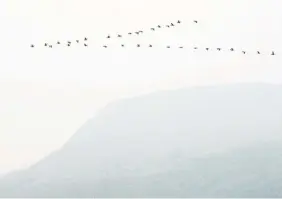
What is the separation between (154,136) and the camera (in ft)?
8.96

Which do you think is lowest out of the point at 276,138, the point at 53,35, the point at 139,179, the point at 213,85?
the point at 139,179

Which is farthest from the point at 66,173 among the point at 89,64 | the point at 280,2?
the point at 280,2

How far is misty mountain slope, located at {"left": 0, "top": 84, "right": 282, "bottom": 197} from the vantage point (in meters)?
2.69

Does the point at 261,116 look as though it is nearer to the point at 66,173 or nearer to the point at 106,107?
the point at 106,107

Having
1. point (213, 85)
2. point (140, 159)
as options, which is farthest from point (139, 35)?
point (140, 159)

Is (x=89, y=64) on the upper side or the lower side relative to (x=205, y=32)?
lower

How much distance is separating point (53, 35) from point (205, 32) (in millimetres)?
867

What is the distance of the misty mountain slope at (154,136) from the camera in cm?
269

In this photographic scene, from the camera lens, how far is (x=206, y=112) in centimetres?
278

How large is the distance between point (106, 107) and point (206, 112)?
22.2 inches

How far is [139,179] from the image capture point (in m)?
2.71

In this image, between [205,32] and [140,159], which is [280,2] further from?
[140,159]

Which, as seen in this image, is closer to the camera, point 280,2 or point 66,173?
point 66,173

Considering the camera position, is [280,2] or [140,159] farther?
[280,2]
